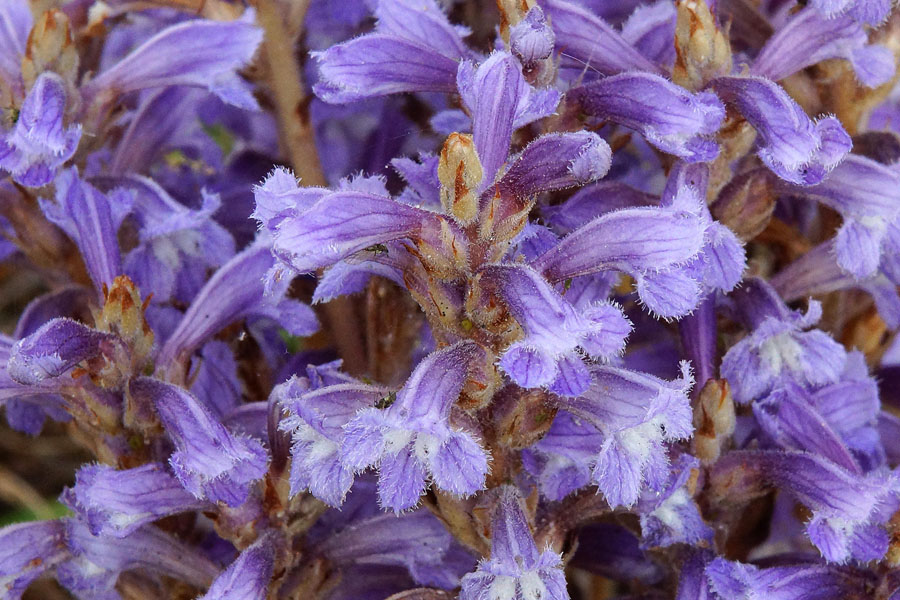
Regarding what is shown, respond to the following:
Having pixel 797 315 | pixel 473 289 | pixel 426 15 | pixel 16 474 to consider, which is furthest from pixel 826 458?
pixel 16 474

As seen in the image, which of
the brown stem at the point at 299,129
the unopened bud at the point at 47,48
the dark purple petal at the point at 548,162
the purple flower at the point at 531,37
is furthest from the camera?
the brown stem at the point at 299,129

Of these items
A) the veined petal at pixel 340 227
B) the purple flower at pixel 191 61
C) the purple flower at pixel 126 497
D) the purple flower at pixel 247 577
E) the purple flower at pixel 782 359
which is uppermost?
the veined petal at pixel 340 227

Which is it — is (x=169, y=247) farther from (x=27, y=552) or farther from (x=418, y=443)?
(x=418, y=443)

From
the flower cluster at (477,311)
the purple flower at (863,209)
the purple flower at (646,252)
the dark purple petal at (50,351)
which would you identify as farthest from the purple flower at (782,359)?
the dark purple petal at (50,351)

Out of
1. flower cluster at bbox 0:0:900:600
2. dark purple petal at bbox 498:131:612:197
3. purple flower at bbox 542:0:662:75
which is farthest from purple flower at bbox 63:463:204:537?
purple flower at bbox 542:0:662:75

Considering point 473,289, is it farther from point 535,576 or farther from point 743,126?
point 743,126

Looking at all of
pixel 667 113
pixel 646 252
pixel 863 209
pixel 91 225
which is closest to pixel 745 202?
pixel 863 209

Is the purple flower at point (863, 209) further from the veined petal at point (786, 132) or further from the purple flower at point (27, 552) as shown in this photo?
the purple flower at point (27, 552)
